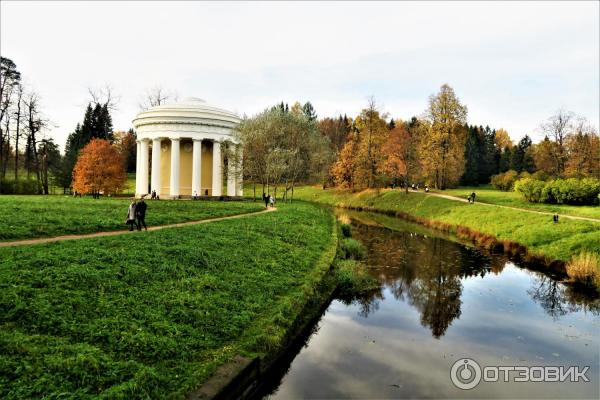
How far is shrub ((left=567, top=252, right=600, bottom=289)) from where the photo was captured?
1680cm

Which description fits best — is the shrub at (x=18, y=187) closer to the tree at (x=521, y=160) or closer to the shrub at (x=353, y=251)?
the shrub at (x=353, y=251)

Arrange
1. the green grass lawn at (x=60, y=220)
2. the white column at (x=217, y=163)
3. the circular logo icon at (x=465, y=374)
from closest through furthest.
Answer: the circular logo icon at (x=465, y=374) → the green grass lawn at (x=60, y=220) → the white column at (x=217, y=163)

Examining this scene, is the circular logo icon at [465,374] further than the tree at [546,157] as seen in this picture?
No

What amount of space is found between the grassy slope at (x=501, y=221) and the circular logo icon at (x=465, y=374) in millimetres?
12973

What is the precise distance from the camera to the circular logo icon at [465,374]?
9190 millimetres

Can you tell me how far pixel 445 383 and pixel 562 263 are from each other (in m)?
14.6

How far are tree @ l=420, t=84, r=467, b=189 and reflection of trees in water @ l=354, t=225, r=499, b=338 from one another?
1995 centimetres

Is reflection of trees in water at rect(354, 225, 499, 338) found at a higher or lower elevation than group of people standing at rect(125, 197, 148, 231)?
lower

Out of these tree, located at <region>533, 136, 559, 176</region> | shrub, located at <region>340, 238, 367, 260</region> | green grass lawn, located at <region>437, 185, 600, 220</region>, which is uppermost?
tree, located at <region>533, 136, 559, 176</region>

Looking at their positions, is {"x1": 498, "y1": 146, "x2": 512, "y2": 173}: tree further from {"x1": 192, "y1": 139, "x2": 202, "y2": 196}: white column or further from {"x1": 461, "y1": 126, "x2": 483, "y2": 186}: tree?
{"x1": 192, "y1": 139, "x2": 202, "y2": 196}: white column

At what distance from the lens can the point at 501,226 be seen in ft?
96.0

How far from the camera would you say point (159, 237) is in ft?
49.3

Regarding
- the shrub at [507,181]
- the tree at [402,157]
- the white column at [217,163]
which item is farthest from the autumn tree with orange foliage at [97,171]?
the shrub at [507,181]

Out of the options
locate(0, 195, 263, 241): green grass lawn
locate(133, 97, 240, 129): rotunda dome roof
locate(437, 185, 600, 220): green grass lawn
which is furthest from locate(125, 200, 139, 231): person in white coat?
locate(437, 185, 600, 220): green grass lawn
